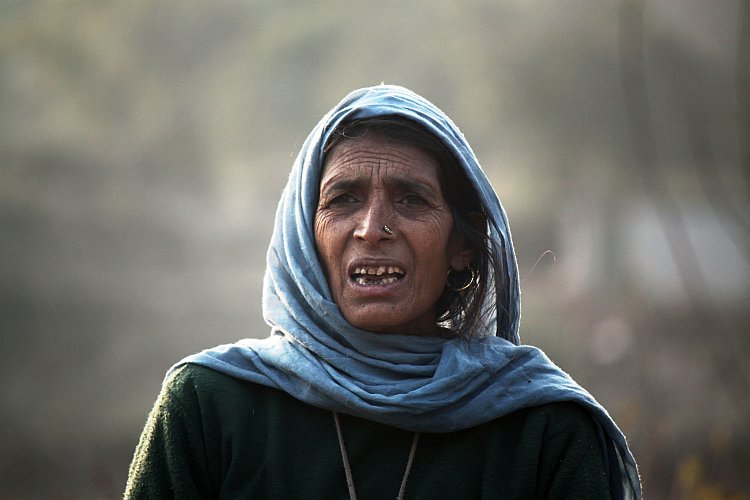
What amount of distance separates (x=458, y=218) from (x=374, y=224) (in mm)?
337

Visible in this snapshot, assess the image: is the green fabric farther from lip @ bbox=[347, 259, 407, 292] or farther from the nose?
the nose

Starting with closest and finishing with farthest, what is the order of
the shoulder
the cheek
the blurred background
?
the shoulder → the cheek → the blurred background

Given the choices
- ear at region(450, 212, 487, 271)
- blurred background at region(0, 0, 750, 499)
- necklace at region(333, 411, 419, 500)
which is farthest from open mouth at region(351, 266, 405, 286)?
A: blurred background at region(0, 0, 750, 499)

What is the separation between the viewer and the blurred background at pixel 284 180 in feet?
23.6

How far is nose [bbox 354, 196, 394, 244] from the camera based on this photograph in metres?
2.88

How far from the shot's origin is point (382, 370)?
2926 mm

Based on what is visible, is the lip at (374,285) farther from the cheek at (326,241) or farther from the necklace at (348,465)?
the necklace at (348,465)

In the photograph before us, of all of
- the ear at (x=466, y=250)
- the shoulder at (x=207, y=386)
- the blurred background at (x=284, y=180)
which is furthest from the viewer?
the blurred background at (x=284, y=180)

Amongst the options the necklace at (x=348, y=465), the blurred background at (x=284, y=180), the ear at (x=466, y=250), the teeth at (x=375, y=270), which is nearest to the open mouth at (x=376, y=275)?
the teeth at (x=375, y=270)

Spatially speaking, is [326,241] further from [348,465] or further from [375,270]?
[348,465]

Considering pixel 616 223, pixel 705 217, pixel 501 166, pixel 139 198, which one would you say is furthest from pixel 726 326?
pixel 139 198

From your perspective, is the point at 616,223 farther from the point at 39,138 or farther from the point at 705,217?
the point at 39,138

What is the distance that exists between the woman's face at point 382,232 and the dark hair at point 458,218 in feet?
0.10

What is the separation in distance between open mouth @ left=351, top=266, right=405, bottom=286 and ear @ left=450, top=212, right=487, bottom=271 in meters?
0.27
